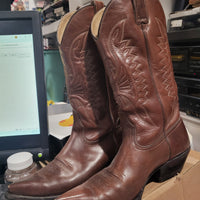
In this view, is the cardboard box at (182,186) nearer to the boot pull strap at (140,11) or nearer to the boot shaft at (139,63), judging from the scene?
the boot shaft at (139,63)

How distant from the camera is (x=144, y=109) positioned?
1.94 ft

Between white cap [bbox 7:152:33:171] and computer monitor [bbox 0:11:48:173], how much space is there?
0.07 m

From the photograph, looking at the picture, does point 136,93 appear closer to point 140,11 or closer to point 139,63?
point 139,63

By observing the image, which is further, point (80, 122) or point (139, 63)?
point (80, 122)

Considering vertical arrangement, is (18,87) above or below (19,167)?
above

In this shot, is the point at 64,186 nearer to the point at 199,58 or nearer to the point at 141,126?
the point at 141,126

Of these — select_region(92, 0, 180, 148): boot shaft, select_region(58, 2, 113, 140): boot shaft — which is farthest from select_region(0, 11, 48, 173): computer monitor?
select_region(92, 0, 180, 148): boot shaft

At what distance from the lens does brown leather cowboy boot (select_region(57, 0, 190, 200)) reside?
0.55 meters

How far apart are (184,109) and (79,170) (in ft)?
2.96

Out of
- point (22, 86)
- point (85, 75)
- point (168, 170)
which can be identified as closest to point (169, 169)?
point (168, 170)

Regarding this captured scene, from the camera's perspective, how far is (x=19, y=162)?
64 cm

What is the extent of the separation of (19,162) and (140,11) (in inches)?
21.4

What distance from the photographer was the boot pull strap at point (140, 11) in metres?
0.54

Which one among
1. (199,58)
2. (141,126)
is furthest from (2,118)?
(199,58)
